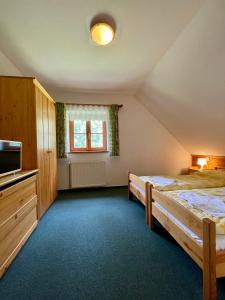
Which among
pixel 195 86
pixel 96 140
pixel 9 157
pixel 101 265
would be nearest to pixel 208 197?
pixel 101 265

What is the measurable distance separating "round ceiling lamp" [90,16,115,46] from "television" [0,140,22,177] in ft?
5.63

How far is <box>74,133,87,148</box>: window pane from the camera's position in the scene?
405 cm

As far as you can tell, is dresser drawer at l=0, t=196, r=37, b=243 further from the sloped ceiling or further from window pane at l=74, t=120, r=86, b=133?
the sloped ceiling

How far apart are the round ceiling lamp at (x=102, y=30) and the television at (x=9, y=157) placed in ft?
5.63

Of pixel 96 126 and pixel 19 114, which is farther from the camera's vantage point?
pixel 96 126

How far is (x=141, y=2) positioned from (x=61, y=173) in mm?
3430

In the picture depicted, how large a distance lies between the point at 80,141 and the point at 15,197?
8.27ft

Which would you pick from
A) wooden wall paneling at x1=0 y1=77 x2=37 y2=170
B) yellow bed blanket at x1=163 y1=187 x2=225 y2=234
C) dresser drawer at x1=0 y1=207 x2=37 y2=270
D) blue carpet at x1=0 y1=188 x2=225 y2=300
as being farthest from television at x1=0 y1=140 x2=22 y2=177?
yellow bed blanket at x1=163 y1=187 x2=225 y2=234

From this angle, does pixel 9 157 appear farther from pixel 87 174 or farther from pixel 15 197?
pixel 87 174

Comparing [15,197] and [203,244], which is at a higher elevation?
[15,197]

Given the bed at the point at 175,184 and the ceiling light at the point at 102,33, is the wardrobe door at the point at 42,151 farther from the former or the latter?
the bed at the point at 175,184

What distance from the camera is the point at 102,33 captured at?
2139mm

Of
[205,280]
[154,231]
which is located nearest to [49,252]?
[154,231]

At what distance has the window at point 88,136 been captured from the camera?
4.04 m
